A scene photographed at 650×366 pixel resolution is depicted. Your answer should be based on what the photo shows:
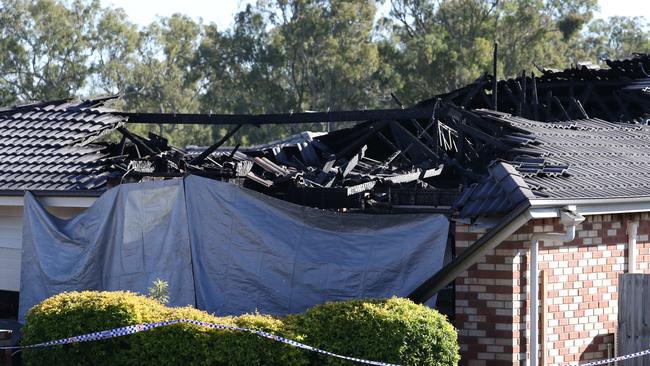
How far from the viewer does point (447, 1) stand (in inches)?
1991

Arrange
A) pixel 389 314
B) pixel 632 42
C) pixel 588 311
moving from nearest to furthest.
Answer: pixel 389 314, pixel 588 311, pixel 632 42

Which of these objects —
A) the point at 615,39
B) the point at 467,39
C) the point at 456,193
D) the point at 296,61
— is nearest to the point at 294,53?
the point at 296,61

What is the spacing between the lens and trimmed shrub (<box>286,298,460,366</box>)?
10.4 meters

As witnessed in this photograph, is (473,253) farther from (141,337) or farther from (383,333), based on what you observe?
(141,337)

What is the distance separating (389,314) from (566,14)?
44.3 meters

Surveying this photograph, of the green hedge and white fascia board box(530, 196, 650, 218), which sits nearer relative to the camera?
the green hedge

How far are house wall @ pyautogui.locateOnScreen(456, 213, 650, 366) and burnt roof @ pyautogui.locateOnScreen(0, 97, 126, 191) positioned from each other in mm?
5235

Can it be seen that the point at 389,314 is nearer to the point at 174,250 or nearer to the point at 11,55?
the point at 174,250

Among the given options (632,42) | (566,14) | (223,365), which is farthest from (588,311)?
(632,42)

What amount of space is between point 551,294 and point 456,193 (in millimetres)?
1452

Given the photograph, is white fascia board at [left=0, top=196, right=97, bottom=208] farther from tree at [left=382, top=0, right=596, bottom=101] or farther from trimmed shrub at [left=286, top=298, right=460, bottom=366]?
tree at [left=382, top=0, right=596, bottom=101]

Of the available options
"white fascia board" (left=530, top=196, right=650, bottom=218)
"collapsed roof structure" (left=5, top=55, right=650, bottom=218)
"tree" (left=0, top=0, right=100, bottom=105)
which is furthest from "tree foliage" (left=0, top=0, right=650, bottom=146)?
"white fascia board" (left=530, top=196, right=650, bottom=218)

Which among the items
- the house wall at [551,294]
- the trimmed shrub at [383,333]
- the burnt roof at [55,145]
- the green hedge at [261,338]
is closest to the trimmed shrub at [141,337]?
the green hedge at [261,338]

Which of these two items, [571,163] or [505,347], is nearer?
[505,347]
